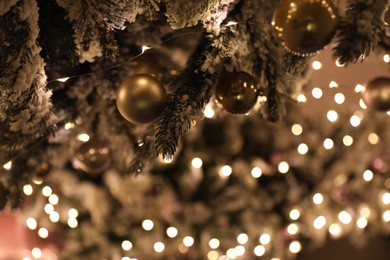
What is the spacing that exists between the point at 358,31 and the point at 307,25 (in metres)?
0.07

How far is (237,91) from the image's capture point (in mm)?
709

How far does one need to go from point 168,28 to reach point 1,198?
43cm

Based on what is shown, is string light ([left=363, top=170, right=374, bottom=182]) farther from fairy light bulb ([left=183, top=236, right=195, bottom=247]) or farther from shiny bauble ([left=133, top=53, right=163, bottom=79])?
shiny bauble ([left=133, top=53, right=163, bottom=79])

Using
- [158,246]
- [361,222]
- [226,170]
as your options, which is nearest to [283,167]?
[226,170]

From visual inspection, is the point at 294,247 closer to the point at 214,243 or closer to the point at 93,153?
the point at 214,243

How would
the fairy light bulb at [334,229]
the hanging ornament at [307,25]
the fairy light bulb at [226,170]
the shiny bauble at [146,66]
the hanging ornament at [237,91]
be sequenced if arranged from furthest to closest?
the fairy light bulb at [334,229], the fairy light bulb at [226,170], the shiny bauble at [146,66], the hanging ornament at [237,91], the hanging ornament at [307,25]

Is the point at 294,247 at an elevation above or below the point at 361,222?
below

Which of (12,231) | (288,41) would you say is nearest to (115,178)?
(12,231)

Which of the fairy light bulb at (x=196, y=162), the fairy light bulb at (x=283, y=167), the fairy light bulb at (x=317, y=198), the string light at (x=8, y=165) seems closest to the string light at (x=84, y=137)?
the string light at (x=8, y=165)

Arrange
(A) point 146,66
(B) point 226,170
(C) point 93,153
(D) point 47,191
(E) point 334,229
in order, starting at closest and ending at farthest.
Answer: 1. (A) point 146,66
2. (C) point 93,153
3. (D) point 47,191
4. (B) point 226,170
5. (E) point 334,229

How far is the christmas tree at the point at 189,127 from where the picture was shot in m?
0.60

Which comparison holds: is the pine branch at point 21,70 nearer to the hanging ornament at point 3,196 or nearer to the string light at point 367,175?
the hanging ornament at point 3,196

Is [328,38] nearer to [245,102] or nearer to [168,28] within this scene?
[245,102]

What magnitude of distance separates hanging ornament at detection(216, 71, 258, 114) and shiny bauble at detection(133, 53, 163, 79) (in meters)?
0.15
